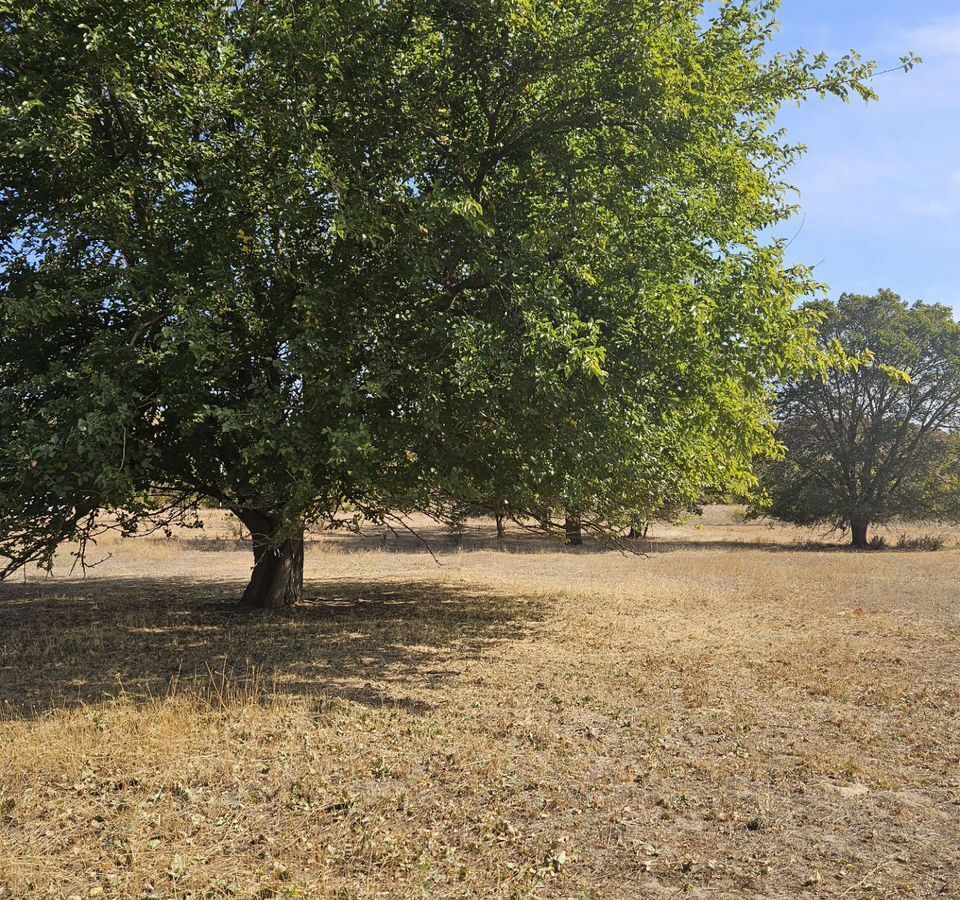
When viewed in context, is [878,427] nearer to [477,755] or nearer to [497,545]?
[497,545]

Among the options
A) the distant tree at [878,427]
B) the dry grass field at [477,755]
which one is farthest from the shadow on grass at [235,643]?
the distant tree at [878,427]

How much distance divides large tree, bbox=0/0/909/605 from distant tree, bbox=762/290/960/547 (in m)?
32.0

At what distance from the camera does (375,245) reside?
9.86m

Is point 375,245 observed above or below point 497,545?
above

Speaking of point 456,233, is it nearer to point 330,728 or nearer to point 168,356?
point 168,356

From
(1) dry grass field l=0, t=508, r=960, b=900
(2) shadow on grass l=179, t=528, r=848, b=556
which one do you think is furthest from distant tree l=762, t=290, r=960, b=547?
(1) dry grass field l=0, t=508, r=960, b=900

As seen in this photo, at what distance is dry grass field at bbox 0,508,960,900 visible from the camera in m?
4.98

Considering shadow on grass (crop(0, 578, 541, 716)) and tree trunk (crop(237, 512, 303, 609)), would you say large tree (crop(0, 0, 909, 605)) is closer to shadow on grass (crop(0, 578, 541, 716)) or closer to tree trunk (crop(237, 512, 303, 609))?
shadow on grass (crop(0, 578, 541, 716))

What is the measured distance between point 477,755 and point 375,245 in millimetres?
6121

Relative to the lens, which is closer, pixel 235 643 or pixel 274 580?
pixel 235 643

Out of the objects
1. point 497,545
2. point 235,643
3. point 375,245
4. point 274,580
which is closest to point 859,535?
point 497,545

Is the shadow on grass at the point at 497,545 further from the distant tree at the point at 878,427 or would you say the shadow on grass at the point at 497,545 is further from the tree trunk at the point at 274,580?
the tree trunk at the point at 274,580

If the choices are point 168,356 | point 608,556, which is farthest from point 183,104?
point 608,556

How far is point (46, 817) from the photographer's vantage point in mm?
5539
